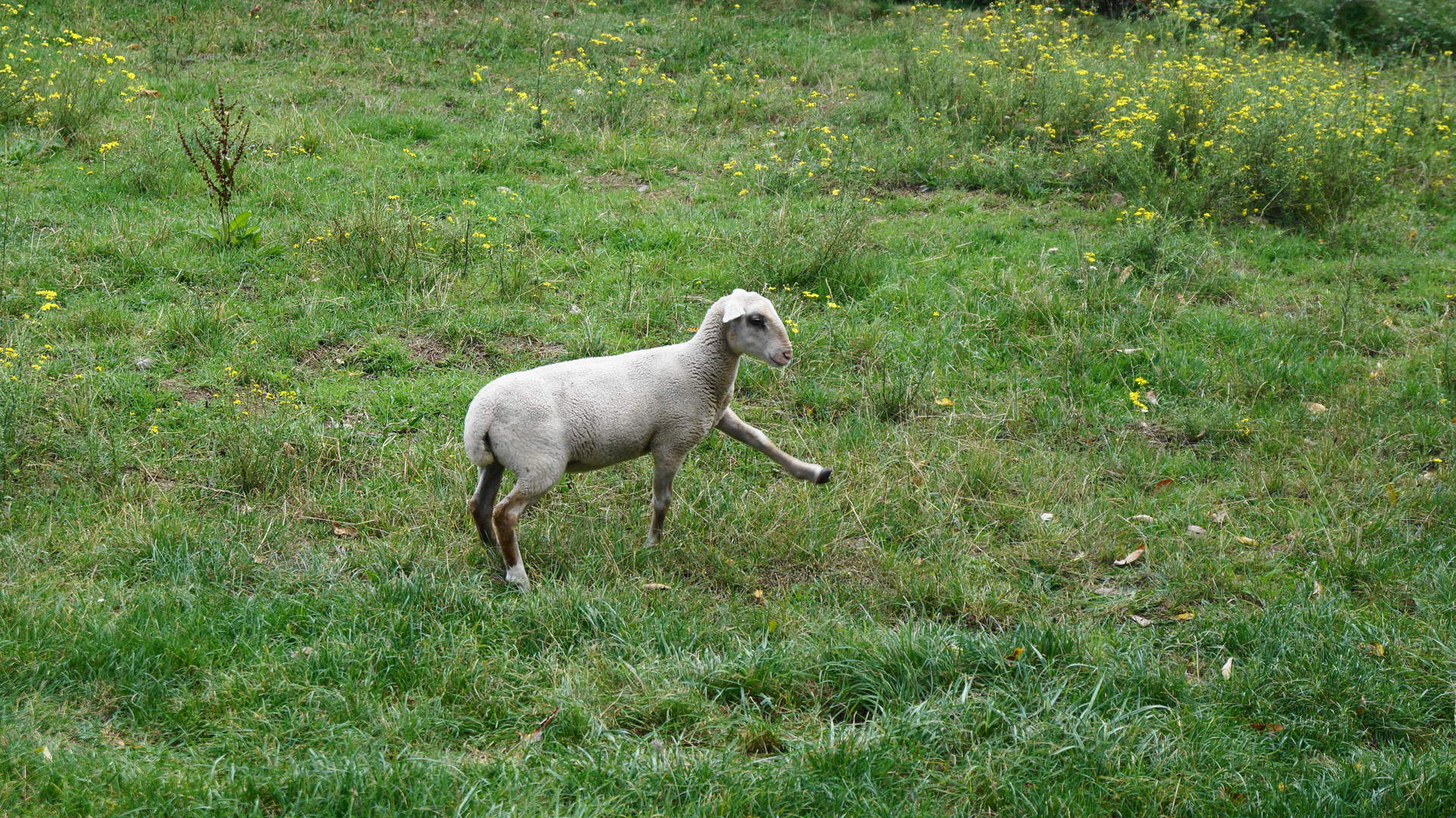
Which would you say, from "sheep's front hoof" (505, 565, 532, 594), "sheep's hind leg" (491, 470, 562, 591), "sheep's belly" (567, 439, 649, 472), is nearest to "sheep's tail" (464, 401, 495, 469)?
"sheep's hind leg" (491, 470, 562, 591)

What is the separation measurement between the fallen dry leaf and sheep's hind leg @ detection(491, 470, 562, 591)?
2790 millimetres

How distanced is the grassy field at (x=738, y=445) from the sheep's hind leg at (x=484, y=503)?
0.17 metres

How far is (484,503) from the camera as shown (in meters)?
5.19

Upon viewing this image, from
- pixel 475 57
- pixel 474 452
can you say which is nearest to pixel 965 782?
pixel 474 452

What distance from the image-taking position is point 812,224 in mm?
8438

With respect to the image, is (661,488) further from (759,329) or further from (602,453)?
(759,329)

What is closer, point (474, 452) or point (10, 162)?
point (474, 452)

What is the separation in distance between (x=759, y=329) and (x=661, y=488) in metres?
0.91

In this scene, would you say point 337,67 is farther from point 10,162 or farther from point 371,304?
point 371,304

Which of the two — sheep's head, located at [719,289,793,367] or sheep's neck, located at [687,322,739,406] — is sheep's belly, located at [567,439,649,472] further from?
sheep's head, located at [719,289,793,367]

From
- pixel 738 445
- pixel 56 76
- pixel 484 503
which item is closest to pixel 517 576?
pixel 484 503

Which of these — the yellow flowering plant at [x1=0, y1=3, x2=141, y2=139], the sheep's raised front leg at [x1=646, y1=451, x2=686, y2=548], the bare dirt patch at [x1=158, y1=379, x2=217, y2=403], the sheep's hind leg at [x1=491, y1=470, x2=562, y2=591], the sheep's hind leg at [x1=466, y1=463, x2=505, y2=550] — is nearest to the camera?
the sheep's hind leg at [x1=491, y1=470, x2=562, y2=591]

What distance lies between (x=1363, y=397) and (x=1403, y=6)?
11267 mm

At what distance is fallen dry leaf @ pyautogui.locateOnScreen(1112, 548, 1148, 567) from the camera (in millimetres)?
5445
